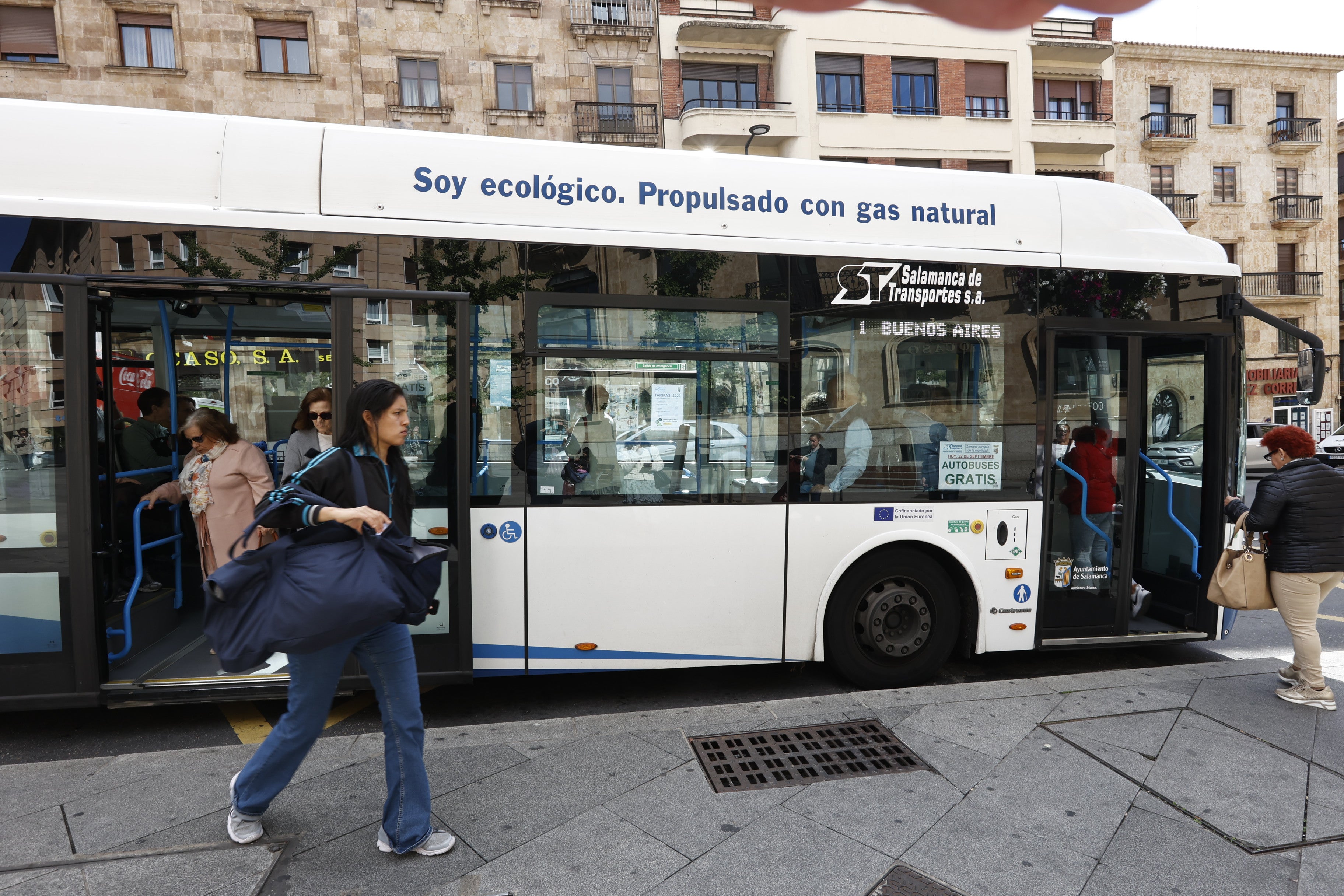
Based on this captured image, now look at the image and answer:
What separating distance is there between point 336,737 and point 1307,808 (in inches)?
175

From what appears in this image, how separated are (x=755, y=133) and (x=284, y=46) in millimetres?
12824

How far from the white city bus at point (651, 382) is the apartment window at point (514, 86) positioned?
18.9 meters

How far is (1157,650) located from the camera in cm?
569

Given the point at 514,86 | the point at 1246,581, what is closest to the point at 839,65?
the point at 514,86

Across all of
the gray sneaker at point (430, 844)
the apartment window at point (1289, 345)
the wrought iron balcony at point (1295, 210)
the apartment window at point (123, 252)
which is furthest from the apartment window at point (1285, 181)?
the gray sneaker at point (430, 844)

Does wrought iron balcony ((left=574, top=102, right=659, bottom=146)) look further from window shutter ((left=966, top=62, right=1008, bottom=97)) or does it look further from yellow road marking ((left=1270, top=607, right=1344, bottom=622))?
yellow road marking ((left=1270, top=607, right=1344, bottom=622))

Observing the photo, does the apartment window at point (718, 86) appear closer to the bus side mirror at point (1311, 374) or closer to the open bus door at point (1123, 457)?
the open bus door at point (1123, 457)

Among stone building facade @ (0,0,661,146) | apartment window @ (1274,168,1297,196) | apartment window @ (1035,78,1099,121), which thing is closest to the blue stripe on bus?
stone building facade @ (0,0,661,146)

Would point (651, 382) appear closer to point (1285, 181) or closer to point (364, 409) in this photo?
point (364, 409)

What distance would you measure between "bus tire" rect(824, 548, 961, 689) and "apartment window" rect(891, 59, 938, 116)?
23830mm

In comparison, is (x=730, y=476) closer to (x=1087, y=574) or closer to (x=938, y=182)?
(x=938, y=182)

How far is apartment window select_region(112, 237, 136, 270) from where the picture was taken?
386 cm

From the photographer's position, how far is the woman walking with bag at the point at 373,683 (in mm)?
2686

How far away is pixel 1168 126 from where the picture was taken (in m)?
31.4
